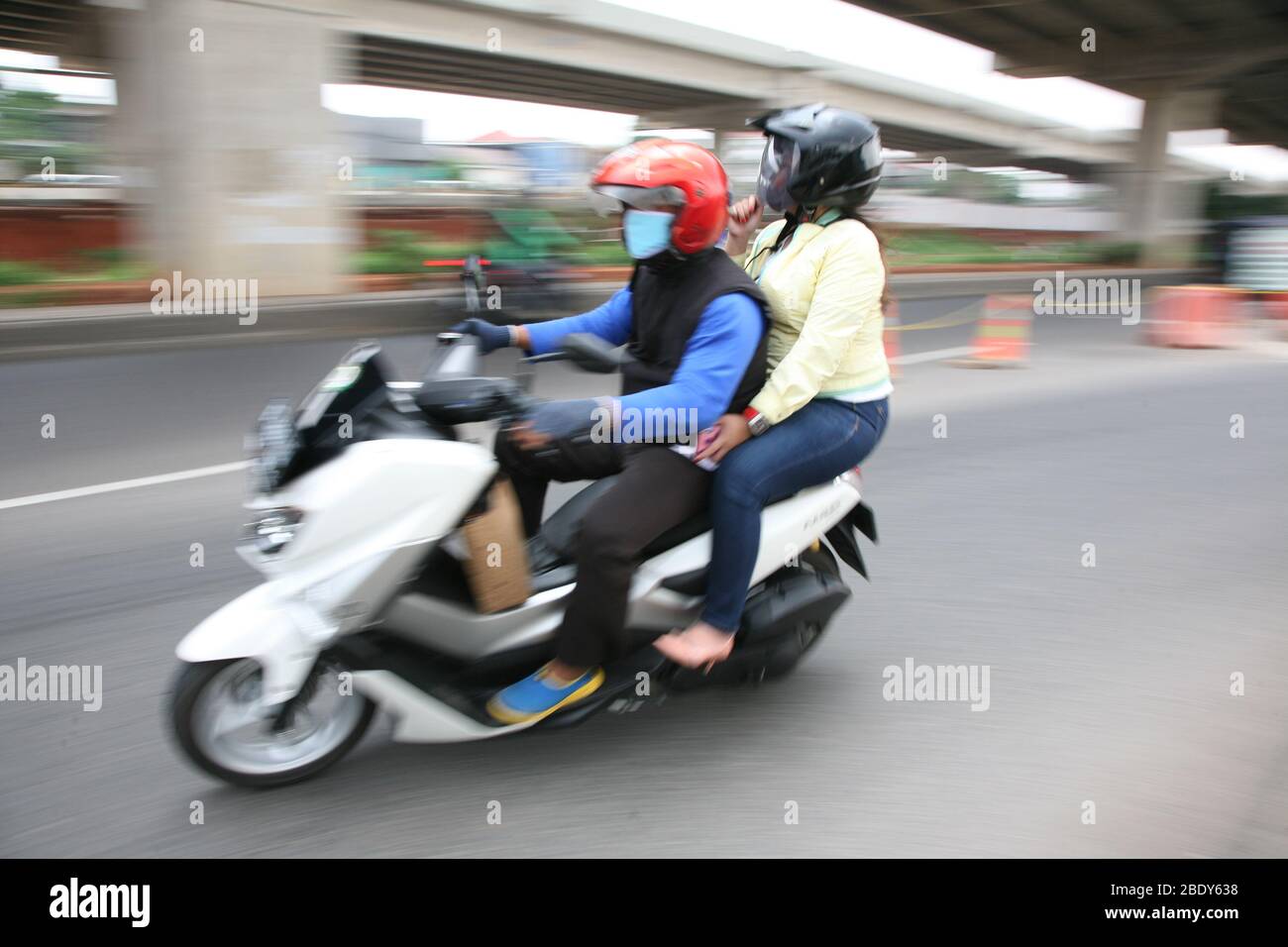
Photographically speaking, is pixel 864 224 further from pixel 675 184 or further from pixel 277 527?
pixel 277 527

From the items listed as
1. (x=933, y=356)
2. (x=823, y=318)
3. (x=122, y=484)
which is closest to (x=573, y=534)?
(x=823, y=318)

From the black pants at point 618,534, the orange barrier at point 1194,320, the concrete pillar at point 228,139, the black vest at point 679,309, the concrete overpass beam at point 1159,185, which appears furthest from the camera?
the concrete overpass beam at point 1159,185

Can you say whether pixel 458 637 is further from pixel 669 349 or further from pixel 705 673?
pixel 669 349

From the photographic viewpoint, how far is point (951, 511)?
19.1ft

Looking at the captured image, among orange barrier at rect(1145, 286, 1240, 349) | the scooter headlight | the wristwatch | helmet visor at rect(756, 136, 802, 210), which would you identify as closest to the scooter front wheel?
the scooter headlight

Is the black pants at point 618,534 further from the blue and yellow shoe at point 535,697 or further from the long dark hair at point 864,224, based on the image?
the long dark hair at point 864,224

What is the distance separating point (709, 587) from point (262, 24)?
36.5 ft

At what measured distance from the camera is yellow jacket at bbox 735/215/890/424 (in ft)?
10.8

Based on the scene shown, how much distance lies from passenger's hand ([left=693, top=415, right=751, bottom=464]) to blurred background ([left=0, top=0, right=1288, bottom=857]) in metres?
0.78

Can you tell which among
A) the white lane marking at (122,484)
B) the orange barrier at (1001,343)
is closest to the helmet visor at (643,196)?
the white lane marking at (122,484)

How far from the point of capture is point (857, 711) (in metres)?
3.62

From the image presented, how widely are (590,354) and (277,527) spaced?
90cm

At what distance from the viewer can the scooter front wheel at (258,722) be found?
9.35ft

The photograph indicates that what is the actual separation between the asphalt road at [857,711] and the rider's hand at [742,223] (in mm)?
1286
